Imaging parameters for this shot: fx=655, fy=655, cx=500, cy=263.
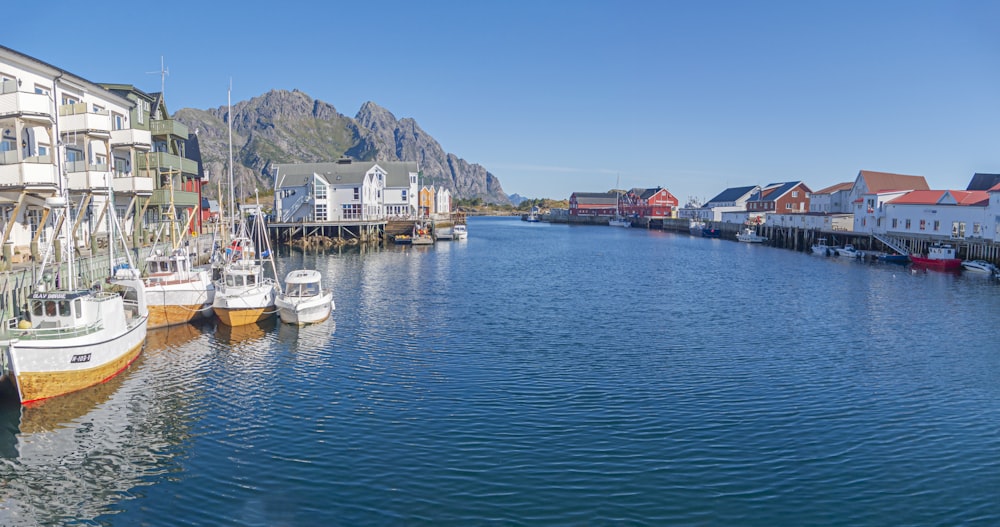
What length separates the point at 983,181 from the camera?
334ft

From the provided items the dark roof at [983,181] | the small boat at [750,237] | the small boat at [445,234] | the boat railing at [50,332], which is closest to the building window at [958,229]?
the dark roof at [983,181]

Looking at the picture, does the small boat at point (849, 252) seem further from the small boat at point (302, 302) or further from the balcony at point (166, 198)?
the balcony at point (166, 198)

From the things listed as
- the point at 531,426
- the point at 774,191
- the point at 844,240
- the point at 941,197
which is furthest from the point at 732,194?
the point at 531,426

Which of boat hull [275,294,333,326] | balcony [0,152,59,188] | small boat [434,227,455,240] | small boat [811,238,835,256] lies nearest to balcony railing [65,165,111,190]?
balcony [0,152,59,188]

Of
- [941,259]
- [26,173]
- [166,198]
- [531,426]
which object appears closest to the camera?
[531,426]

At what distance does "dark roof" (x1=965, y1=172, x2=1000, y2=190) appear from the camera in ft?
325

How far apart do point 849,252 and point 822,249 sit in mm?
6339

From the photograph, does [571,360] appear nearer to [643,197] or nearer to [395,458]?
[395,458]

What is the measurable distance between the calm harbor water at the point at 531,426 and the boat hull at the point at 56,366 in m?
0.57

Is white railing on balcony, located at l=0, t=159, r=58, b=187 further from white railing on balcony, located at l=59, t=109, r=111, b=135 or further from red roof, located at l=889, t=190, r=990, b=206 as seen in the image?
red roof, located at l=889, t=190, r=990, b=206

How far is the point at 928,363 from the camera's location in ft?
93.1

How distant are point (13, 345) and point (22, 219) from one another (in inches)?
722

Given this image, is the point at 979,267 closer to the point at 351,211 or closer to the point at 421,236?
the point at 421,236

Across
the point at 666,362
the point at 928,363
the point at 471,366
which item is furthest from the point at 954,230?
the point at 471,366
